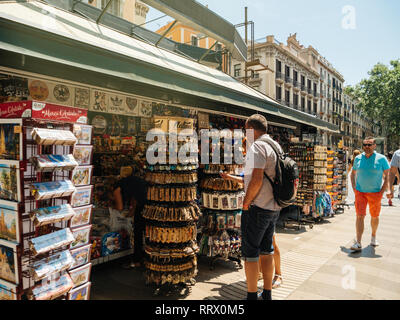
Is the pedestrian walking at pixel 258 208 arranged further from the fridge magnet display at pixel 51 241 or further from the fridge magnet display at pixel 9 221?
the fridge magnet display at pixel 9 221

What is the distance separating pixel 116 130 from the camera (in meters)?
4.97

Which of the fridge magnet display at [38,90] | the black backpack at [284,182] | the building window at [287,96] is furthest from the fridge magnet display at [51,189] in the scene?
the building window at [287,96]

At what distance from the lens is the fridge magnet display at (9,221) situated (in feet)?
7.45

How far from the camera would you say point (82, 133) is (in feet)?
9.39

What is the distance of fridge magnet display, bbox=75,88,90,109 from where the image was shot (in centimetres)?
420

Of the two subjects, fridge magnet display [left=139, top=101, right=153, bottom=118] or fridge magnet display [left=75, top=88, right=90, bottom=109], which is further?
fridge magnet display [left=139, top=101, right=153, bottom=118]

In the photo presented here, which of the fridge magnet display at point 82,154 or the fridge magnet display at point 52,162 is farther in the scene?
the fridge magnet display at point 82,154

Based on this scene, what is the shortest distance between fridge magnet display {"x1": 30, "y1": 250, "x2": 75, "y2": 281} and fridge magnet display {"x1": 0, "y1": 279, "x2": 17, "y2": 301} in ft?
0.67

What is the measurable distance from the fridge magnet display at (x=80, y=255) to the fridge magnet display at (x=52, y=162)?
34.4 inches

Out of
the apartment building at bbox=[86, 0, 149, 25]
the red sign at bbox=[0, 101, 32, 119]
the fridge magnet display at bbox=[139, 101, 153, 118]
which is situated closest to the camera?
the red sign at bbox=[0, 101, 32, 119]

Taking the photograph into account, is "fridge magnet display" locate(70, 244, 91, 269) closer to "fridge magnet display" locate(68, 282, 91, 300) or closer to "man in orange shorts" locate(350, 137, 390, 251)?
"fridge magnet display" locate(68, 282, 91, 300)

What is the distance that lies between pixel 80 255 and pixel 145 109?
3.17 metres

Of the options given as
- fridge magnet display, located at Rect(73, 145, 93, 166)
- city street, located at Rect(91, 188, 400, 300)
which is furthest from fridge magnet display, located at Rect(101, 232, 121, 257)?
fridge magnet display, located at Rect(73, 145, 93, 166)
